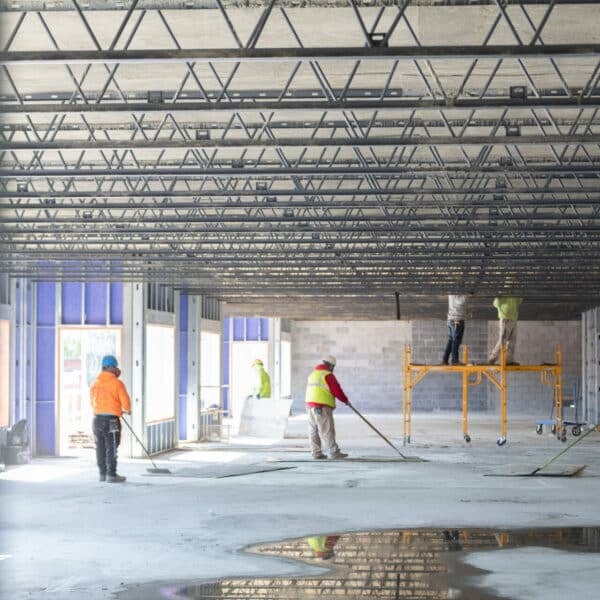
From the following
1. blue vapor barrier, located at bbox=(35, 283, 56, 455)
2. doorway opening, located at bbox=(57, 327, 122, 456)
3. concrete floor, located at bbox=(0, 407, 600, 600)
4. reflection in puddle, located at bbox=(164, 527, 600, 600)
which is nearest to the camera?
reflection in puddle, located at bbox=(164, 527, 600, 600)

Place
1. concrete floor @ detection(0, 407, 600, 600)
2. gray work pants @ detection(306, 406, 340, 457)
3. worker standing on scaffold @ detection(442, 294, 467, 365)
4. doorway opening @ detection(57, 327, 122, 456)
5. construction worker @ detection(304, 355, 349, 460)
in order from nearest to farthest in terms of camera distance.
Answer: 1. concrete floor @ detection(0, 407, 600, 600)
2. construction worker @ detection(304, 355, 349, 460)
3. gray work pants @ detection(306, 406, 340, 457)
4. doorway opening @ detection(57, 327, 122, 456)
5. worker standing on scaffold @ detection(442, 294, 467, 365)

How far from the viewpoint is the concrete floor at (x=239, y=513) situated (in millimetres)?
12836

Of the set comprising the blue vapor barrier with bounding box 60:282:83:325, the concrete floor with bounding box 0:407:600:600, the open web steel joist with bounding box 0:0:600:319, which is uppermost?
the open web steel joist with bounding box 0:0:600:319

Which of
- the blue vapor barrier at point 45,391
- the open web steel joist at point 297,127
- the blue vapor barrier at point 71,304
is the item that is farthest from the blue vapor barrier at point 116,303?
the blue vapor barrier at point 45,391

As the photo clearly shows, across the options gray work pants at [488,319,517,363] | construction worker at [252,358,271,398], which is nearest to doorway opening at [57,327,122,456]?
construction worker at [252,358,271,398]

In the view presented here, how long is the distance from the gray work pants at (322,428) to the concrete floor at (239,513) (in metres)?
0.93

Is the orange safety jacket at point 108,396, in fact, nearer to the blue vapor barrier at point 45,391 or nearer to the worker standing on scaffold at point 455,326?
the blue vapor barrier at point 45,391

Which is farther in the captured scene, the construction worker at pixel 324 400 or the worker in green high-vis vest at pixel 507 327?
the worker in green high-vis vest at pixel 507 327

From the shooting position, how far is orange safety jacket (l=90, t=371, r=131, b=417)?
72.9 feet

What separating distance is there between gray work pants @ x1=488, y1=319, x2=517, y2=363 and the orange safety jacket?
1584 centimetres

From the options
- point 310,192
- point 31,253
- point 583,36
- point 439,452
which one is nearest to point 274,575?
point 583,36

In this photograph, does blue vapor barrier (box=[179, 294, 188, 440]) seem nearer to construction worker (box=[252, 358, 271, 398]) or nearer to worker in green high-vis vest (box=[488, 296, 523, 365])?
construction worker (box=[252, 358, 271, 398])

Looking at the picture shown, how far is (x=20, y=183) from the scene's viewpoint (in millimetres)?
22953

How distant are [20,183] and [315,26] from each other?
429 inches
